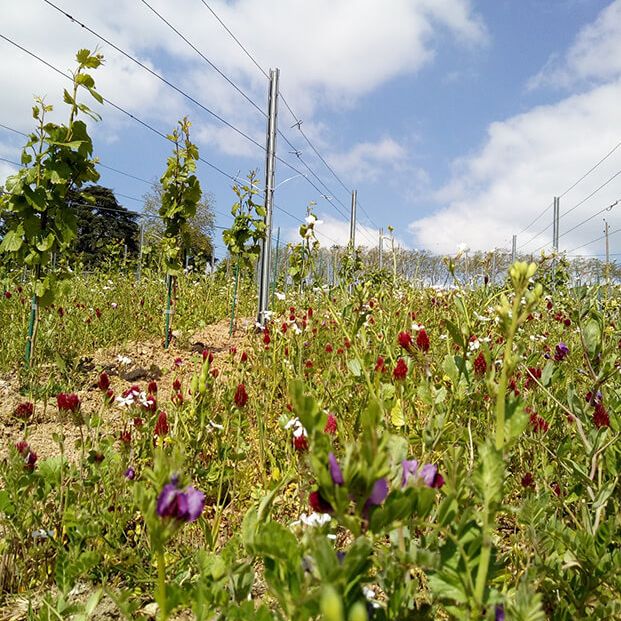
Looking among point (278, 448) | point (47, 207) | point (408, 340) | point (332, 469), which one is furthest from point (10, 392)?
point (332, 469)

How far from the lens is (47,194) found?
3.66 metres

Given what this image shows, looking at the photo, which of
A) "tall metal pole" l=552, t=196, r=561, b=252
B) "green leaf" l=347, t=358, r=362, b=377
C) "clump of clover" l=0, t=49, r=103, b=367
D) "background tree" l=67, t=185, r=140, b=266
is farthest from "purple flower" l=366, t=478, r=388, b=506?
"background tree" l=67, t=185, r=140, b=266

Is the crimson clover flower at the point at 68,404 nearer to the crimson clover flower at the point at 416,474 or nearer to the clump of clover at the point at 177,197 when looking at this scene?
the crimson clover flower at the point at 416,474

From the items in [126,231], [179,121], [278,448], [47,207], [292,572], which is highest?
[126,231]

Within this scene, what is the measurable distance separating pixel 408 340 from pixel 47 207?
11.1 ft

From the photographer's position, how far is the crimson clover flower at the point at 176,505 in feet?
1.91

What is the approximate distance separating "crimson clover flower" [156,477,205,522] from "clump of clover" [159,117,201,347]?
490 cm

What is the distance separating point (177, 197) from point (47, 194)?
203 centimetres

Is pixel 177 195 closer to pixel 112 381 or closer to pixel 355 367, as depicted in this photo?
pixel 112 381

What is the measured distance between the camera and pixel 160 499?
0.58 m

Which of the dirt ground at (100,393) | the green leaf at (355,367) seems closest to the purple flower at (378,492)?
the dirt ground at (100,393)

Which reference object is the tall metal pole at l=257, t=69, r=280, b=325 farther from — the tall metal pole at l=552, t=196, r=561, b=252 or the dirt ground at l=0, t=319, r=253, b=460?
the tall metal pole at l=552, t=196, r=561, b=252

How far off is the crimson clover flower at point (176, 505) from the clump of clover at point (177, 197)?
490cm

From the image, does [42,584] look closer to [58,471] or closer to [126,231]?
[58,471]
